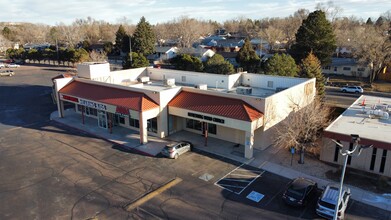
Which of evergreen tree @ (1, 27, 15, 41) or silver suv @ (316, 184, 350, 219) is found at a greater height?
evergreen tree @ (1, 27, 15, 41)

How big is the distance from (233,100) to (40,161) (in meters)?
18.2

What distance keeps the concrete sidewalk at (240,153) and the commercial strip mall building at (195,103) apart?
777 millimetres

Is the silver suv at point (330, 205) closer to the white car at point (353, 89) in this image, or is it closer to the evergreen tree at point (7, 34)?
the white car at point (353, 89)

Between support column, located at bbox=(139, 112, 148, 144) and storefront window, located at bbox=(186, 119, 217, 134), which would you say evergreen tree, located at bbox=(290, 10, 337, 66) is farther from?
Answer: support column, located at bbox=(139, 112, 148, 144)

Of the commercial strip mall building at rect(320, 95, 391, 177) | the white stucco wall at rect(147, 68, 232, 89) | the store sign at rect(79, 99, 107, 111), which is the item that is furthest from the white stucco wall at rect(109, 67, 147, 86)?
the commercial strip mall building at rect(320, 95, 391, 177)

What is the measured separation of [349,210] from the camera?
60.8 feet

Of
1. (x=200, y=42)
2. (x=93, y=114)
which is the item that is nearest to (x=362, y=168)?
(x=93, y=114)

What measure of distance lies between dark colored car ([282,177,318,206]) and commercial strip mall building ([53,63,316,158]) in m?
6.58

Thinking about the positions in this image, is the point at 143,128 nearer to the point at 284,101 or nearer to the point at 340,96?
the point at 284,101

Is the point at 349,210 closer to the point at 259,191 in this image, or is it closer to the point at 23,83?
the point at 259,191

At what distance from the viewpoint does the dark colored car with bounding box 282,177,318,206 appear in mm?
18438

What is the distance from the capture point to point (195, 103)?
95.1ft

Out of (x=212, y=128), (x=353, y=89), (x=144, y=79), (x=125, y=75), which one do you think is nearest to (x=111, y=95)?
(x=144, y=79)

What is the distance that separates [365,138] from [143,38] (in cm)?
7209
